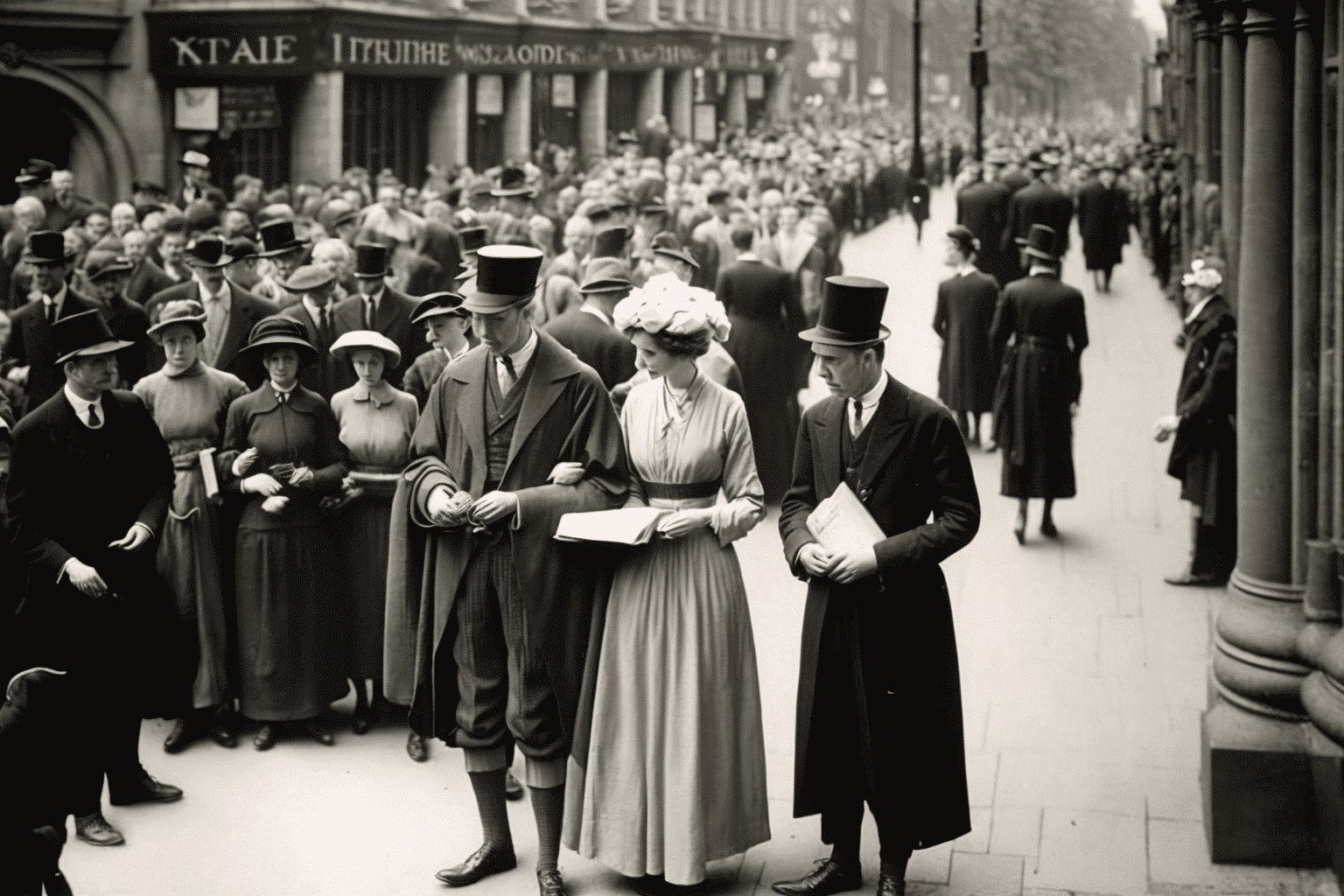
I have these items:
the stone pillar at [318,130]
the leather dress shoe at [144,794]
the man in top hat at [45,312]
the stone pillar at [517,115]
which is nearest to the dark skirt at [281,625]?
the leather dress shoe at [144,794]

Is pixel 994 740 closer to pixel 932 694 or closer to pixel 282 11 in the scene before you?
pixel 932 694

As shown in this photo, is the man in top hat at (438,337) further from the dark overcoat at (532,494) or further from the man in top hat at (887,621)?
the man in top hat at (887,621)

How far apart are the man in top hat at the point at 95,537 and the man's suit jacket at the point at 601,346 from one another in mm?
2819

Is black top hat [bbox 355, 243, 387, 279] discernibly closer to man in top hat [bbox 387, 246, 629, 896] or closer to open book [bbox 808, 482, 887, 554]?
man in top hat [bbox 387, 246, 629, 896]

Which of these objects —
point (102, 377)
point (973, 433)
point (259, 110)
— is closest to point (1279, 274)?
point (102, 377)

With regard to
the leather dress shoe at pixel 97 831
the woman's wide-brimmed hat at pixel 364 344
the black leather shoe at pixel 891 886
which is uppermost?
the woman's wide-brimmed hat at pixel 364 344

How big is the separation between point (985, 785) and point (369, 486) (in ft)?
9.79

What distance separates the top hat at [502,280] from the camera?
20.0ft

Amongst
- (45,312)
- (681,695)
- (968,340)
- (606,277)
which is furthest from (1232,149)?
(681,695)

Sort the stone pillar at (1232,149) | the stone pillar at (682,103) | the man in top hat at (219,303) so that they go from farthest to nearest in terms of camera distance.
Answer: the stone pillar at (682,103) < the stone pillar at (1232,149) < the man in top hat at (219,303)

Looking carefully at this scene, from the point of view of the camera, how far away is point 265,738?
7926 millimetres

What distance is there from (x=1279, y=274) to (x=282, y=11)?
22.4 meters

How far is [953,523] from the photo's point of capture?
5.86 meters

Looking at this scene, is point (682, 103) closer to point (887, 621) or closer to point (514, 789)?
point (514, 789)
